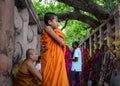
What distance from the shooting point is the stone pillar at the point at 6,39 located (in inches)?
211

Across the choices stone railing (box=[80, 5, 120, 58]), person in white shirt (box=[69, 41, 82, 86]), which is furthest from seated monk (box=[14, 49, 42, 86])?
person in white shirt (box=[69, 41, 82, 86])

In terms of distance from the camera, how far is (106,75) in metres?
7.63

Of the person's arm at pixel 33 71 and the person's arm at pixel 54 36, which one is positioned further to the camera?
the person's arm at pixel 33 71

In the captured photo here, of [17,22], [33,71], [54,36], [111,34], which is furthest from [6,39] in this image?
[111,34]

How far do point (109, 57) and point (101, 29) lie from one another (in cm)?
557

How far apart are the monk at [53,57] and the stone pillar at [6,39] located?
56cm

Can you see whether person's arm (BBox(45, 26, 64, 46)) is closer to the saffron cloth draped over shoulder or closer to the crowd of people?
the crowd of people

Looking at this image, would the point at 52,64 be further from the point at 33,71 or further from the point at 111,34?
the point at 111,34

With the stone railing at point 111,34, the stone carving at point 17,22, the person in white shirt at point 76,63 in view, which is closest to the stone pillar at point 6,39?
the stone carving at point 17,22

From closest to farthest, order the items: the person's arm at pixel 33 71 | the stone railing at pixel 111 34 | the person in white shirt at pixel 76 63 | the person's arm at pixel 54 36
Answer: the person's arm at pixel 54 36
the person's arm at pixel 33 71
the stone railing at pixel 111 34
the person in white shirt at pixel 76 63

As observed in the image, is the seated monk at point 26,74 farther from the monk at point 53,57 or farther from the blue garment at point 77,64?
the blue garment at point 77,64

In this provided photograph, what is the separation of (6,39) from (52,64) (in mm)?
838

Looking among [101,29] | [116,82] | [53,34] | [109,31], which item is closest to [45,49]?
[53,34]

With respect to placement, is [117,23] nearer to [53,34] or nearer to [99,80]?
[99,80]
